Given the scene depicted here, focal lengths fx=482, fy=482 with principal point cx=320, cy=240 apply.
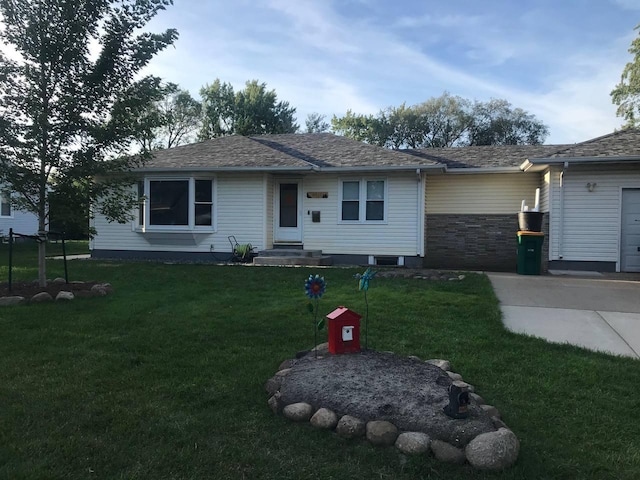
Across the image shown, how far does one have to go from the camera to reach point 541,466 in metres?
2.67

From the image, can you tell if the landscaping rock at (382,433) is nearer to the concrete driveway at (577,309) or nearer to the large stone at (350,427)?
the large stone at (350,427)

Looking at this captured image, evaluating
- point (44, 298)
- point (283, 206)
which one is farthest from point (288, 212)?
point (44, 298)

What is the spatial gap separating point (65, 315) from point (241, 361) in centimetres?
304

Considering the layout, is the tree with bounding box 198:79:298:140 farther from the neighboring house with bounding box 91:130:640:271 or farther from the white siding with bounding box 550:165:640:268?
the white siding with bounding box 550:165:640:268

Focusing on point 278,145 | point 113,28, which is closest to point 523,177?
point 278,145

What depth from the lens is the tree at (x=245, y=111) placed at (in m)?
36.6

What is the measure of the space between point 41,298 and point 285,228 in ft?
25.9

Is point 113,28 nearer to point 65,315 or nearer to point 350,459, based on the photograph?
point 65,315

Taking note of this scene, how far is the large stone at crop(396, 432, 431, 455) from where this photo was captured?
278 cm

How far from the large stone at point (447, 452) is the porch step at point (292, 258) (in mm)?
9951

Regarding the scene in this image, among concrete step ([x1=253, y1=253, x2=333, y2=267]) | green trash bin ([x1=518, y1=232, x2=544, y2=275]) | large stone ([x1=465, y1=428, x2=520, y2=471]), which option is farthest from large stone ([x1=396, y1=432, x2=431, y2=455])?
concrete step ([x1=253, y1=253, x2=333, y2=267])

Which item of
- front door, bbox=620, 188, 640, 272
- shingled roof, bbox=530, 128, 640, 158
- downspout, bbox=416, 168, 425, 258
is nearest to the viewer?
shingled roof, bbox=530, 128, 640, 158

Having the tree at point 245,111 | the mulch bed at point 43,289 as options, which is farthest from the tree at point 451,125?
the mulch bed at point 43,289

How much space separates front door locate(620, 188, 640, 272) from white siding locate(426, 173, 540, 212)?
2527mm
